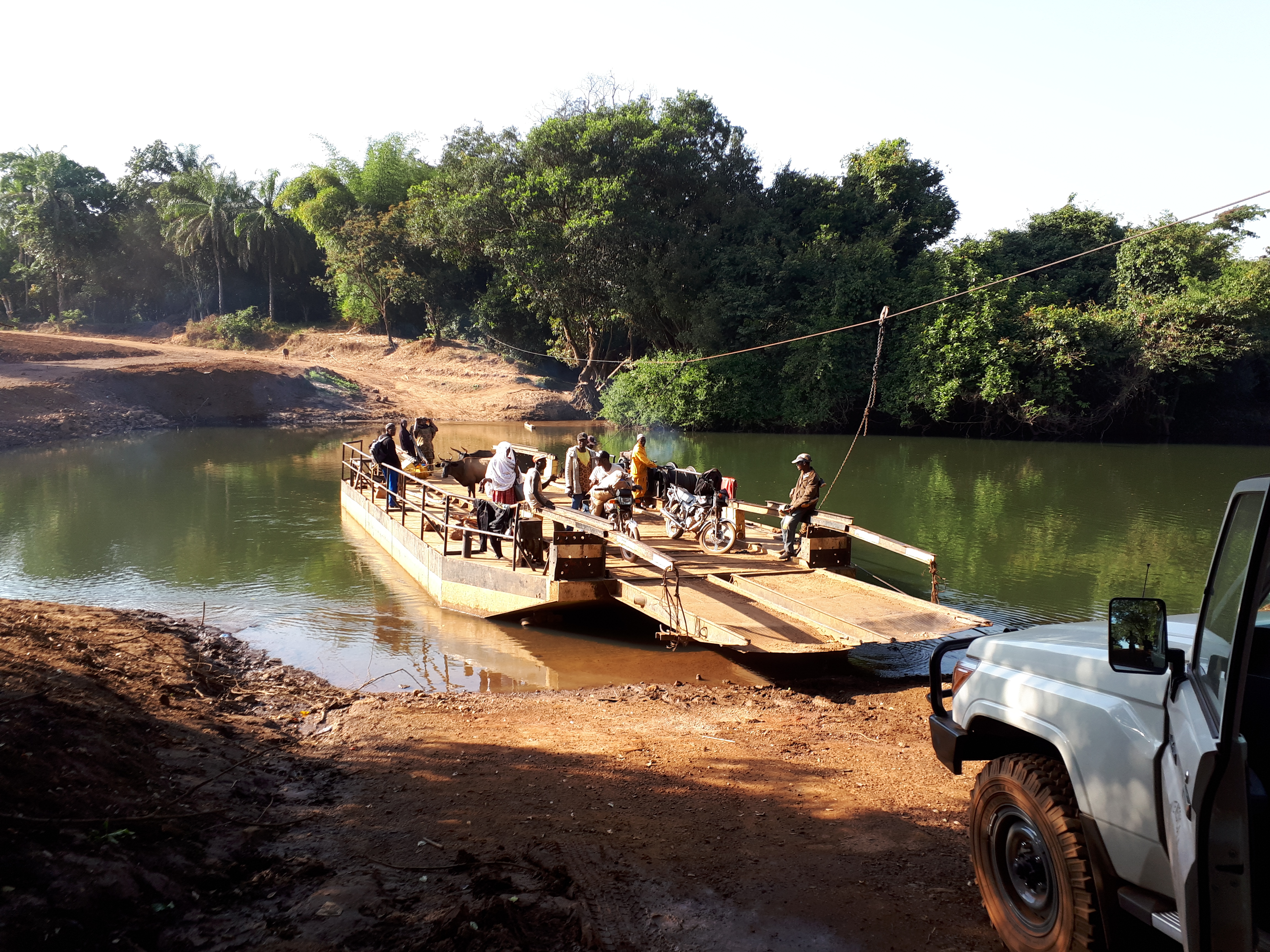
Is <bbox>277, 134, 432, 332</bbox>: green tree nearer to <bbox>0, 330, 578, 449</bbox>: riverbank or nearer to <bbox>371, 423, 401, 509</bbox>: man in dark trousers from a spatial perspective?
<bbox>0, 330, 578, 449</bbox>: riverbank

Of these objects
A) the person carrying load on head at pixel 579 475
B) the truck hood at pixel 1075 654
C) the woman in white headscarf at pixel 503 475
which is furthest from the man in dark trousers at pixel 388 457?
the truck hood at pixel 1075 654

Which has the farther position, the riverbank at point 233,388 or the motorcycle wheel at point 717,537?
the riverbank at point 233,388

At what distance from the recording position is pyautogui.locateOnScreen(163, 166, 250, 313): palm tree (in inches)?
2053

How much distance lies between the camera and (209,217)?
51.8 metres

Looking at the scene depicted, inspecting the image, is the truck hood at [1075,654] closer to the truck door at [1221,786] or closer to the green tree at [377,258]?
the truck door at [1221,786]

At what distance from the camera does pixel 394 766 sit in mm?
6125

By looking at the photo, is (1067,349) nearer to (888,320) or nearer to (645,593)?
(888,320)

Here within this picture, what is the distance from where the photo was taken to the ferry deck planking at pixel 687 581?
8578 millimetres

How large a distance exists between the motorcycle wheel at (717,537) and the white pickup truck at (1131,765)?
8.07 m

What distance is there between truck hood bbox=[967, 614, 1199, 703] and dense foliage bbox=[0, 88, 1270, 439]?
30581 mm

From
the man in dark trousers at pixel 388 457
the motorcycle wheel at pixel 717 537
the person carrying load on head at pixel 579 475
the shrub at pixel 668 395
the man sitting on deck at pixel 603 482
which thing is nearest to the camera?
the motorcycle wheel at pixel 717 537

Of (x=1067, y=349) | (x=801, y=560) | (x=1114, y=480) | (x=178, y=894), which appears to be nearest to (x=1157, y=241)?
(x=1067, y=349)

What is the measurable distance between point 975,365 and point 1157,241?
33.7 feet

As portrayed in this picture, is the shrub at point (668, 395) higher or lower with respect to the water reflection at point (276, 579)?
higher
